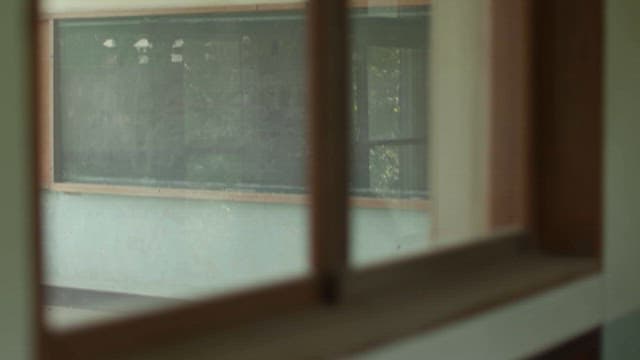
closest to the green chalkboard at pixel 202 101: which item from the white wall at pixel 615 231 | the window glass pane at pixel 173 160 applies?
the window glass pane at pixel 173 160

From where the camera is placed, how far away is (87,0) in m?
2.18

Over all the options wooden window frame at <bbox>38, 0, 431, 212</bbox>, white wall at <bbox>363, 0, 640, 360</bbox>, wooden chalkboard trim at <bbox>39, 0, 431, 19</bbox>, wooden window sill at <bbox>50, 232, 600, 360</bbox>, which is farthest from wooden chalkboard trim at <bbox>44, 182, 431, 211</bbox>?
white wall at <bbox>363, 0, 640, 360</bbox>

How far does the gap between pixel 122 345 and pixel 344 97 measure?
35.9 inches

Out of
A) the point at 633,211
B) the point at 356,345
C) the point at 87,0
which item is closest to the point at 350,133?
the point at 356,345

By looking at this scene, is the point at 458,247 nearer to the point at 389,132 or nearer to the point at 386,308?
the point at 389,132

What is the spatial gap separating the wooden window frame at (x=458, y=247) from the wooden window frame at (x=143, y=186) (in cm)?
11

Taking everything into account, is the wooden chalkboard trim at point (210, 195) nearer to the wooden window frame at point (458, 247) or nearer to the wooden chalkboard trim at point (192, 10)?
the wooden window frame at point (458, 247)

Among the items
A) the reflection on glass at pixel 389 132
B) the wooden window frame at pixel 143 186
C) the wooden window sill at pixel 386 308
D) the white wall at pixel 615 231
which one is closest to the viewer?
the wooden window frame at pixel 143 186

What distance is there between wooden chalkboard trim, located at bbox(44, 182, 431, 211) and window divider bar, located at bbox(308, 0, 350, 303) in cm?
6

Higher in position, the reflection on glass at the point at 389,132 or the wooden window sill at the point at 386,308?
the reflection on glass at the point at 389,132

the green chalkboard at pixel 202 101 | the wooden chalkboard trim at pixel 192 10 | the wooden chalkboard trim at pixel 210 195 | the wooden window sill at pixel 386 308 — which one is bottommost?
the wooden window sill at pixel 386 308

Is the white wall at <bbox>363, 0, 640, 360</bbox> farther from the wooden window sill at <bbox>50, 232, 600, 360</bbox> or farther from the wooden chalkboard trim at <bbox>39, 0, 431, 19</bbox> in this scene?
the wooden chalkboard trim at <bbox>39, 0, 431, 19</bbox>

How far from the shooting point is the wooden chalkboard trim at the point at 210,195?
7.06 feet

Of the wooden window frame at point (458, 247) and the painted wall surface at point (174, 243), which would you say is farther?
the wooden window frame at point (458, 247)
